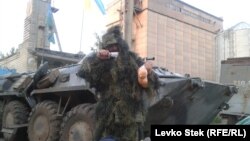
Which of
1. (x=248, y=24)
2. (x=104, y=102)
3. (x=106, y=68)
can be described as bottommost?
(x=104, y=102)

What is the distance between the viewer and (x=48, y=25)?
843 inches

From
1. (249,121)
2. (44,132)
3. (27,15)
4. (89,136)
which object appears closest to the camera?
(249,121)

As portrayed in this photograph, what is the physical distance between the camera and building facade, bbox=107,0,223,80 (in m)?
29.7

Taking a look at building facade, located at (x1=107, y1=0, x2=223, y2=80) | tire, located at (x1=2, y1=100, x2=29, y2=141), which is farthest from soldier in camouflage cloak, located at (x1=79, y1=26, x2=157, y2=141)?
building facade, located at (x1=107, y1=0, x2=223, y2=80)

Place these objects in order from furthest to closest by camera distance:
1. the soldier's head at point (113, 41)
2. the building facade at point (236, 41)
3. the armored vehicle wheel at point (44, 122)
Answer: the building facade at point (236, 41) < the armored vehicle wheel at point (44, 122) < the soldier's head at point (113, 41)

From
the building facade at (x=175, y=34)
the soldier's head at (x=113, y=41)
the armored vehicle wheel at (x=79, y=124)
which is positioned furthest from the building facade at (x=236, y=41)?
the soldier's head at (x=113, y=41)

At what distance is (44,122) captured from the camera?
7.39 m

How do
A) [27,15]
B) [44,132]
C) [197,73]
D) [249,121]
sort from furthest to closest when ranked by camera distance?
1. [197,73]
2. [27,15]
3. [44,132]
4. [249,121]

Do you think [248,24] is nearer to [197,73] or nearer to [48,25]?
[197,73]

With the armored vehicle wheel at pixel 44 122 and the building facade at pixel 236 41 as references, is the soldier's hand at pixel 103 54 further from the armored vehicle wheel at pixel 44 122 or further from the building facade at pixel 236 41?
the building facade at pixel 236 41

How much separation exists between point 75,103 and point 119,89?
314cm

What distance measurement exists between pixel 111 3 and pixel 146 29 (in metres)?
3.16

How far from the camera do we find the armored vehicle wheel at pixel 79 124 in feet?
20.4

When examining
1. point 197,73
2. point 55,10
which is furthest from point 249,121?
point 197,73
